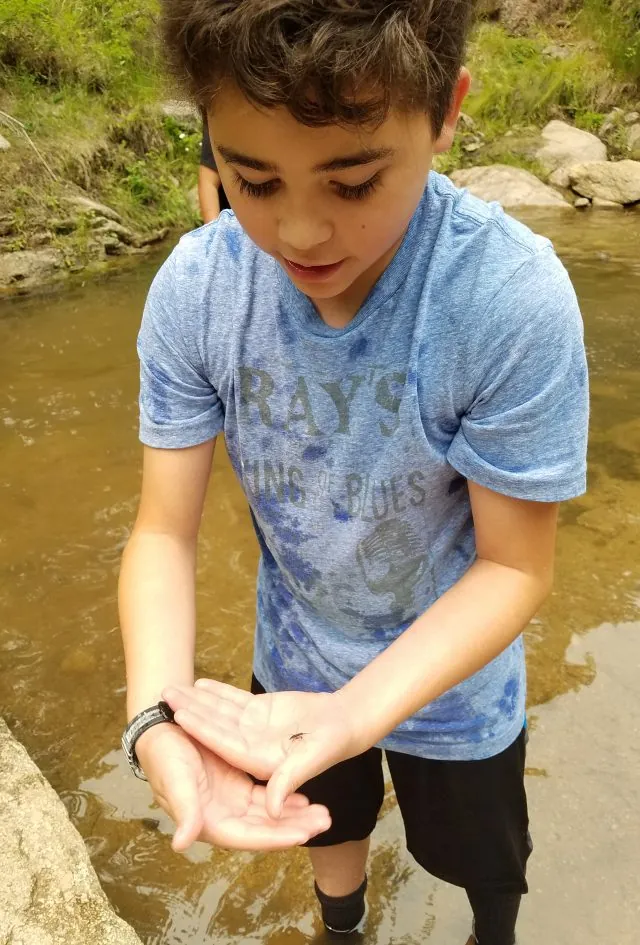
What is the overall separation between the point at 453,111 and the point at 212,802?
0.88 meters

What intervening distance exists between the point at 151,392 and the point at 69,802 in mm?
1366

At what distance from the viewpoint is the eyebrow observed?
867mm

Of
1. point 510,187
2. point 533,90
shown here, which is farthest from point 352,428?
point 533,90

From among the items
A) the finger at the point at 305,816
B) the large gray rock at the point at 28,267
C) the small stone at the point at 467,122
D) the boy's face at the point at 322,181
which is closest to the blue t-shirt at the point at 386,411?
the boy's face at the point at 322,181

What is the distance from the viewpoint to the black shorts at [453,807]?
1.35 m

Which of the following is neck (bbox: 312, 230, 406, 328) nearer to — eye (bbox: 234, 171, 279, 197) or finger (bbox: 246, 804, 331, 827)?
eye (bbox: 234, 171, 279, 197)

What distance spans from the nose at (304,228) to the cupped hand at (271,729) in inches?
22.0

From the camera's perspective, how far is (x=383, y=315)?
1083mm

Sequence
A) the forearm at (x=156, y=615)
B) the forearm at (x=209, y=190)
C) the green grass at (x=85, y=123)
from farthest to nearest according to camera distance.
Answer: the green grass at (x=85, y=123)
the forearm at (x=209, y=190)
the forearm at (x=156, y=615)

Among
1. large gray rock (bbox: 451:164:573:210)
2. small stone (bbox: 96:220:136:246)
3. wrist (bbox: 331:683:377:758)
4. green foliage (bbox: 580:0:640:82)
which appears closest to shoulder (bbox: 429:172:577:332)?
wrist (bbox: 331:683:377:758)

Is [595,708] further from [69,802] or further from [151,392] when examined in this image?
[151,392]

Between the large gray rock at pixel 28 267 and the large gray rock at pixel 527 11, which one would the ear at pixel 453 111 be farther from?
the large gray rock at pixel 527 11

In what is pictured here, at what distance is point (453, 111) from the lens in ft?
3.18

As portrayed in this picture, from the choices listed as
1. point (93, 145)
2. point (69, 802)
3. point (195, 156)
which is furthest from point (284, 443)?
point (195, 156)
